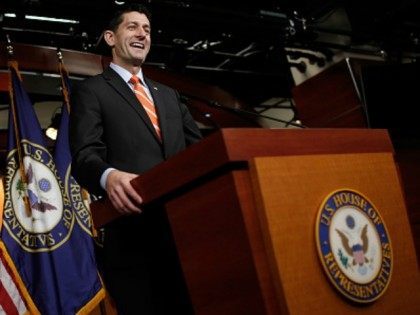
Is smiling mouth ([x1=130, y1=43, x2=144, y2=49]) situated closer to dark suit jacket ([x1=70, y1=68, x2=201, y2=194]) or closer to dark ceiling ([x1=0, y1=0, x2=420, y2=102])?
dark suit jacket ([x1=70, y1=68, x2=201, y2=194])

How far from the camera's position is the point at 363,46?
17.9ft

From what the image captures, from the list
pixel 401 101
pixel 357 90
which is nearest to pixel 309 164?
pixel 401 101

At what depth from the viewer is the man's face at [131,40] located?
150 centimetres

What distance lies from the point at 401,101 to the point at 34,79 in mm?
3134

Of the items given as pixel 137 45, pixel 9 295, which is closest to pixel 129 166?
pixel 137 45

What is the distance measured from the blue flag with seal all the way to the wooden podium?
206cm

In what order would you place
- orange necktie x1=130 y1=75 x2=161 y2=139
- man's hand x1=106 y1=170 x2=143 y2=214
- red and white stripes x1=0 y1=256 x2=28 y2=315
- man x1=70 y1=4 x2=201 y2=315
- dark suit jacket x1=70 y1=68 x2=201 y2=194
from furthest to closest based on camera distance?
red and white stripes x1=0 y1=256 x2=28 y2=315 < orange necktie x1=130 y1=75 x2=161 y2=139 < dark suit jacket x1=70 y1=68 x2=201 y2=194 < man x1=70 y1=4 x2=201 y2=315 < man's hand x1=106 y1=170 x2=143 y2=214

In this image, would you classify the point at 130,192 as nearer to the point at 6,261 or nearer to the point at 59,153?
the point at 6,261

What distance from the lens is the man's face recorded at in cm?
150

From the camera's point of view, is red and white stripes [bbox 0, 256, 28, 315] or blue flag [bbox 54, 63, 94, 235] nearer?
red and white stripes [bbox 0, 256, 28, 315]

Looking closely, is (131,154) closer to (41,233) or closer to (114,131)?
(114,131)

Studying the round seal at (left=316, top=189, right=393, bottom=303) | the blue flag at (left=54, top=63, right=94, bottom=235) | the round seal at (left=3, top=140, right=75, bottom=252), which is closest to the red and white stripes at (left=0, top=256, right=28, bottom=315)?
the round seal at (left=3, top=140, right=75, bottom=252)

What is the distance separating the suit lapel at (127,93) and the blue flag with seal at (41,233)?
171cm

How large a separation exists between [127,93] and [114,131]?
0.13 m
